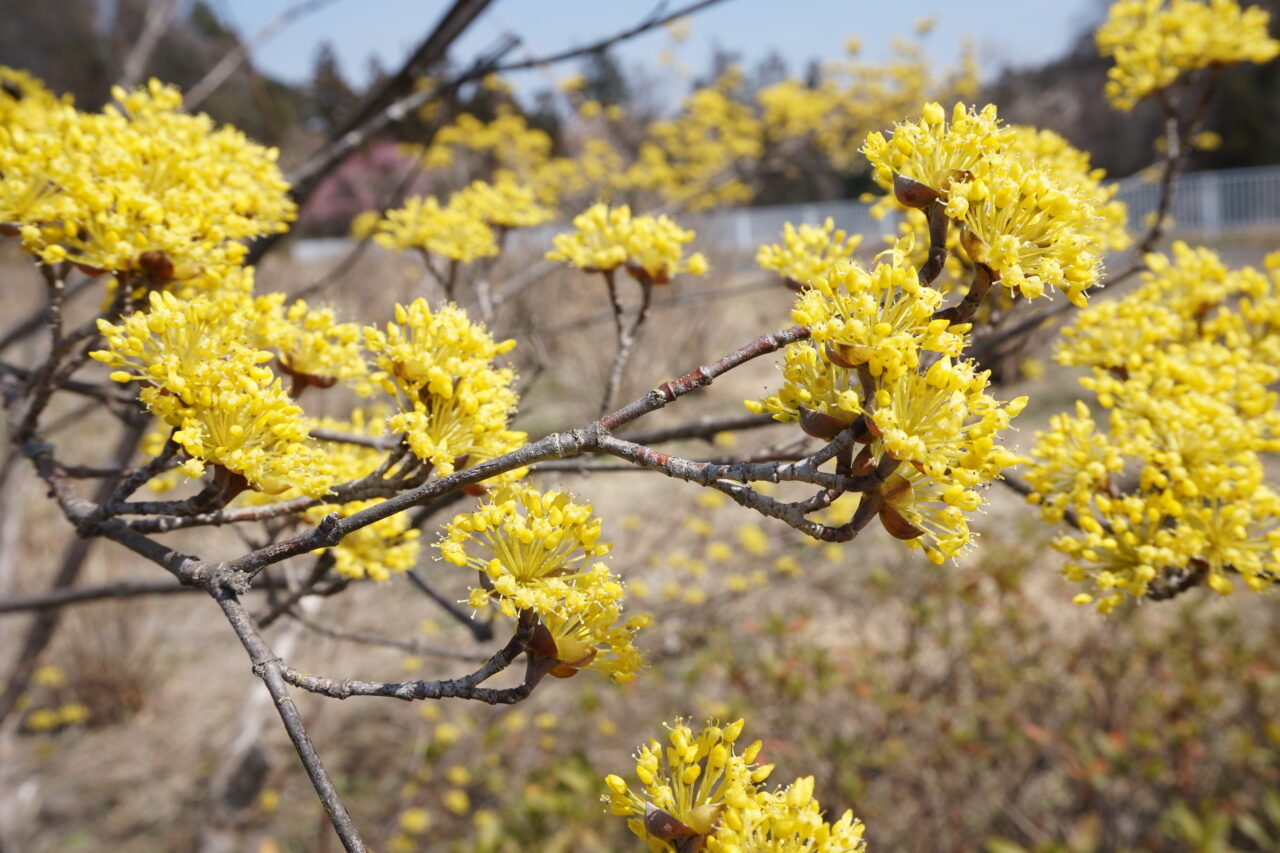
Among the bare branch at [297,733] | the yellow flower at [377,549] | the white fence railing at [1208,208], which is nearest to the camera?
the bare branch at [297,733]

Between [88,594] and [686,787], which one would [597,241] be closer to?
[686,787]

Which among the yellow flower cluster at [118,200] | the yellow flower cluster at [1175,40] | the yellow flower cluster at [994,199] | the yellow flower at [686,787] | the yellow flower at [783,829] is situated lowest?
the yellow flower at [783,829]

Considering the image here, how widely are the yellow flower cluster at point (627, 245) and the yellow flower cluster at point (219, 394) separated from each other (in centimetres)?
82

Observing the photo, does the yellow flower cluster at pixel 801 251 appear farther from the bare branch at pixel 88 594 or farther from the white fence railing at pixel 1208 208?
the white fence railing at pixel 1208 208

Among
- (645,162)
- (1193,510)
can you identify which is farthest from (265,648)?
(645,162)

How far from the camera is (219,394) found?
1.23 meters

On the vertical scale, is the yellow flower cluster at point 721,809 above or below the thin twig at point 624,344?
below

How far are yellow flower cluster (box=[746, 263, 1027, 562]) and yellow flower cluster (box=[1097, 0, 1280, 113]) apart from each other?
2.26 m

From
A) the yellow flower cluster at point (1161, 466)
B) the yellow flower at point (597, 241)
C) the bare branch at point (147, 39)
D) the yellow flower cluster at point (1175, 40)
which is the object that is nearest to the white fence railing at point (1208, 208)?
the bare branch at point (147, 39)

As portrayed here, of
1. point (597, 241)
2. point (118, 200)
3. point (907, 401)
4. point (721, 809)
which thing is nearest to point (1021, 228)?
point (907, 401)

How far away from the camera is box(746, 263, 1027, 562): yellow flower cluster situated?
40.3 inches

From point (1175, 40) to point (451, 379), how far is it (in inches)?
107

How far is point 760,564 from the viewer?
7.05m

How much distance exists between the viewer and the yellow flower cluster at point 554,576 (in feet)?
3.78
